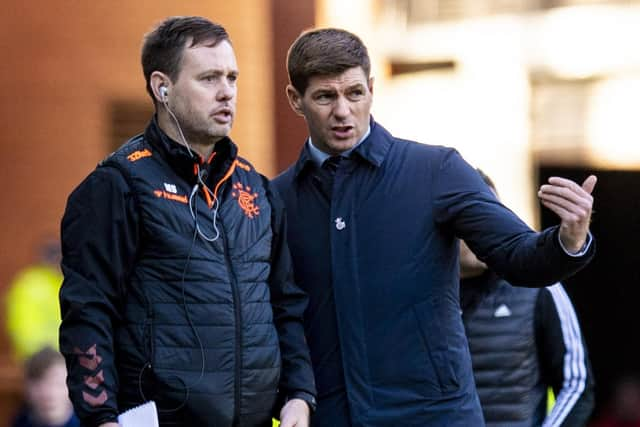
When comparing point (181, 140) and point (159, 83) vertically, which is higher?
point (159, 83)

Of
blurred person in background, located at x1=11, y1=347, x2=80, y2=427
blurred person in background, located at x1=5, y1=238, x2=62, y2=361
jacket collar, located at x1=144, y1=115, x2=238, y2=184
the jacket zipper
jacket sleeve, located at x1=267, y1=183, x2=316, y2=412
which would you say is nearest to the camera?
the jacket zipper

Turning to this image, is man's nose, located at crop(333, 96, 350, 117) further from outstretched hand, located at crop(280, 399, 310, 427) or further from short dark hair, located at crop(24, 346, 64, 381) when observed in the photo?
short dark hair, located at crop(24, 346, 64, 381)

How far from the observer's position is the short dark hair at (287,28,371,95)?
4832mm

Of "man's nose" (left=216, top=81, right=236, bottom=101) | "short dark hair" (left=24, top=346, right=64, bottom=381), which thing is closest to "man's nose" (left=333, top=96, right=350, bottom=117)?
"man's nose" (left=216, top=81, right=236, bottom=101)

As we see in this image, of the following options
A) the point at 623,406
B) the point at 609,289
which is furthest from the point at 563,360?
the point at 609,289

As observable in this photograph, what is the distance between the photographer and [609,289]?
1241 cm

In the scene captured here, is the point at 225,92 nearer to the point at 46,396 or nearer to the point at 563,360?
the point at 563,360

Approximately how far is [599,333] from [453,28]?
2733 mm

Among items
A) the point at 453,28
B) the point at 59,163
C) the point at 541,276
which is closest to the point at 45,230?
Result: the point at 59,163

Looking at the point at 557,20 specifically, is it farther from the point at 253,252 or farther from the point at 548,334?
the point at 253,252

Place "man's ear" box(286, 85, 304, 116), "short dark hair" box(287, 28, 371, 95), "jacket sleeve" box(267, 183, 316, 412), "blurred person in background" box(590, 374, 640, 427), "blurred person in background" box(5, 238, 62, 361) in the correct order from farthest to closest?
"blurred person in background" box(590, 374, 640, 427)
"blurred person in background" box(5, 238, 62, 361)
"man's ear" box(286, 85, 304, 116)
"short dark hair" box(287, 28, 371, 95)
"jacket sleeve" box(267, 183, 316, 412)

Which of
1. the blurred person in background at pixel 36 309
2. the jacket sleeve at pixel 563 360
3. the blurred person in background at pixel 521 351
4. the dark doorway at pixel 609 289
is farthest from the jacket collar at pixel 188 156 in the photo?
the dark doorway at pixel 609 289

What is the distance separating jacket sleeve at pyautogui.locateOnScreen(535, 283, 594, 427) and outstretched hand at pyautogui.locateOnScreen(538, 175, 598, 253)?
3.88ft

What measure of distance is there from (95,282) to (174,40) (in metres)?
0.76
